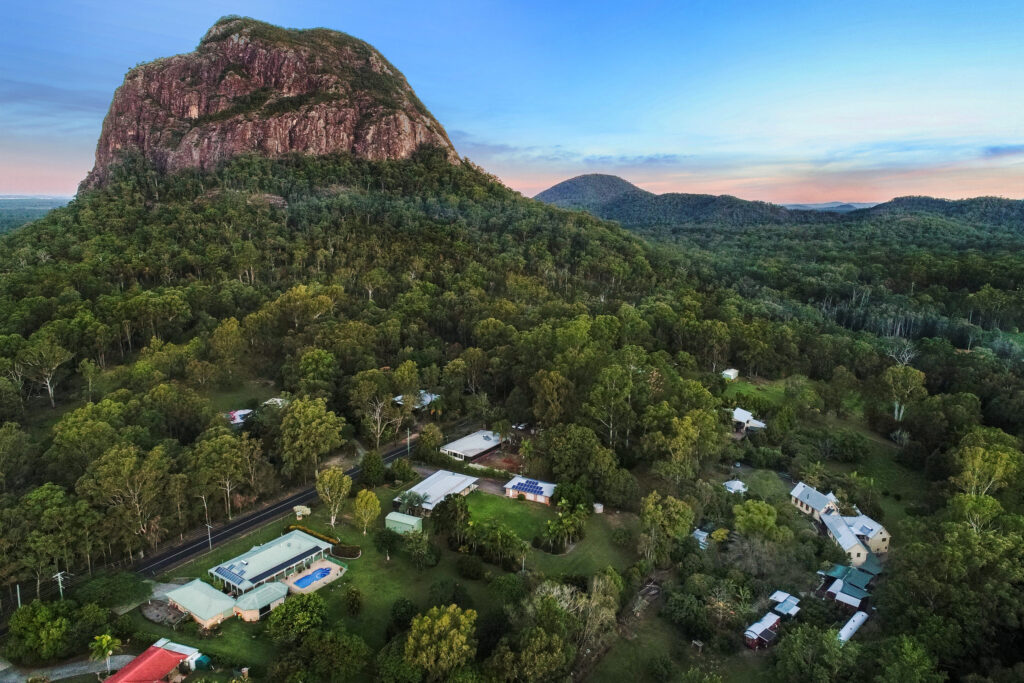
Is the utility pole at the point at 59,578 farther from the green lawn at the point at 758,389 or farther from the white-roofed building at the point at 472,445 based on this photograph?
the green lawn at the point at 758,389

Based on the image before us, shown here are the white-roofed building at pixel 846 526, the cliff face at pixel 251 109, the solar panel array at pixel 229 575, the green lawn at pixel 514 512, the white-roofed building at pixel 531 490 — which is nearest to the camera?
the solar panel array at pixel 229 575

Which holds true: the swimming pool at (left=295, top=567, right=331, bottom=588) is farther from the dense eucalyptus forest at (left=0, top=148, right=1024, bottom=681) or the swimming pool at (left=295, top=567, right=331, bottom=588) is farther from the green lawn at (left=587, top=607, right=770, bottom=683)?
the green lawn at (left=587, top=607, right=770, bottom=683)

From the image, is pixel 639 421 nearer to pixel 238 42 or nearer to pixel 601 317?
pixel 601 317

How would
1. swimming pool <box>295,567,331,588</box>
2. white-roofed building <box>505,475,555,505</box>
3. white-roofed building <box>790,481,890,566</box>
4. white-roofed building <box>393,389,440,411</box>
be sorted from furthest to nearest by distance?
1. white-roofed building <box>393,389,440,411</box>
2. white-roofed building <box>505,475,555,505</box>
3. white-roofed building <box>790,481,890,566</box>
4. swimming pool <box>295,567,331,588</box>

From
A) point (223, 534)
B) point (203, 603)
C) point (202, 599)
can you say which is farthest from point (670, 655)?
point (223, 534)

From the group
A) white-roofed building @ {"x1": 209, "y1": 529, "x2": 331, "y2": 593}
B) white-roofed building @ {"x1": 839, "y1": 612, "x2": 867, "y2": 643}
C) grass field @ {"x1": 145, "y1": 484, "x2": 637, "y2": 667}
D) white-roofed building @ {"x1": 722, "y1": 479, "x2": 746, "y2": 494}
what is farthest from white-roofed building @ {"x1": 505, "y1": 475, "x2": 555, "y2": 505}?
white-roofed building @ {"x1": 839, "y1": 612, "x2": 867, "y2": 643}

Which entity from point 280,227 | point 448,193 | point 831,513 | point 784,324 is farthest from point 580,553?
point 448,193

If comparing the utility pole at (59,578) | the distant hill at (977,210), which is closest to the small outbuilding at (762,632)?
the utility pole at (59,578)
